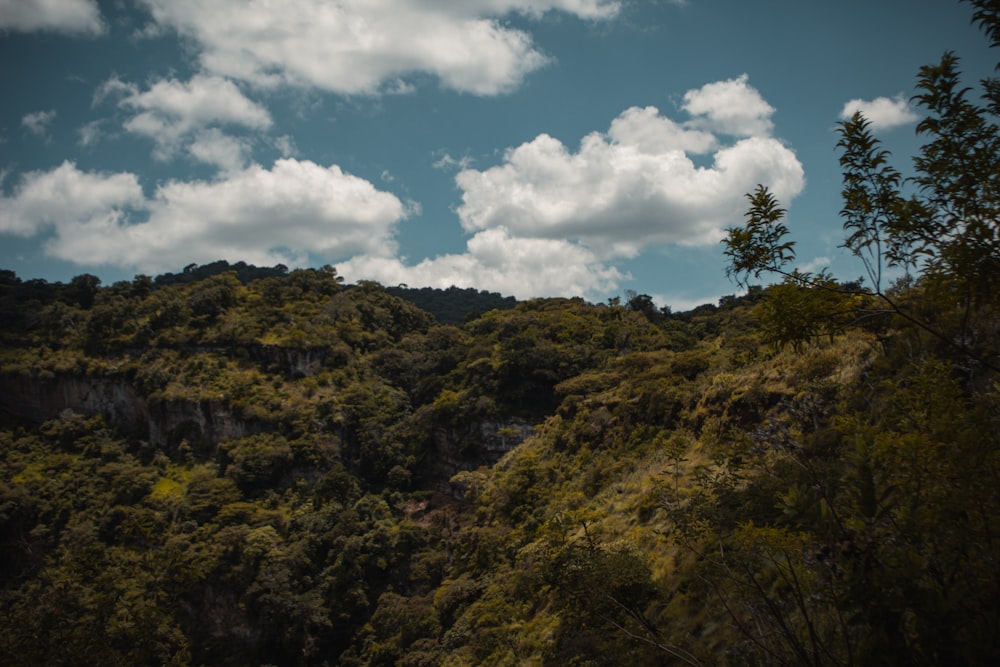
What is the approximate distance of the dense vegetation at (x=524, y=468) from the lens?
3475 millimetres

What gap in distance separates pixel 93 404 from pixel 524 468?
4450cm

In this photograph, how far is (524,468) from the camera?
22047 mm

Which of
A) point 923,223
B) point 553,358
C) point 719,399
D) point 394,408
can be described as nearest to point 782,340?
point 923,223

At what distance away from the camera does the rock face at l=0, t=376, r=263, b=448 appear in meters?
44.0

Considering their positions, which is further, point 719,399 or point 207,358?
point 207,358

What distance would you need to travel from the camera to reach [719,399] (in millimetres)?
14367

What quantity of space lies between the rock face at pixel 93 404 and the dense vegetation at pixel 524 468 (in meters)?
0.27

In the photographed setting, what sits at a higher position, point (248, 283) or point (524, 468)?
point (248, 283)

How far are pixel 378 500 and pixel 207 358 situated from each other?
22821 millimetres

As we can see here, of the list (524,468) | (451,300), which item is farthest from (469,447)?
(451,300)

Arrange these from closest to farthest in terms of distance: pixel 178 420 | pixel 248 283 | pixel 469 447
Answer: pixel 469 447 < pixel 178 420 < pixel 248 283

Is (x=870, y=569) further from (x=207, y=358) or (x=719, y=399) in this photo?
(x=207, y=358)

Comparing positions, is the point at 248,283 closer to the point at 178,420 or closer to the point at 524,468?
the point at 178,420

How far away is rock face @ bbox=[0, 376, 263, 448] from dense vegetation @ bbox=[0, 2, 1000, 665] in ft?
0.88
